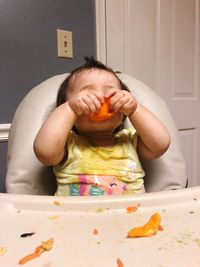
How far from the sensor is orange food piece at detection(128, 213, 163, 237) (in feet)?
1.42

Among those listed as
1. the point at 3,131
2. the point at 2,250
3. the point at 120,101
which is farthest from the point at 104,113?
the point at 3,131

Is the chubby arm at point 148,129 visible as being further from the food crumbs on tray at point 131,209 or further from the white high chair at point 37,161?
the food crumbs on tray at point 131,209

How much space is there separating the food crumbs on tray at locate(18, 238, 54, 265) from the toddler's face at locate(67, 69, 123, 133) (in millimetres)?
369

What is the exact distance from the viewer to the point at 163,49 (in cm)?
161

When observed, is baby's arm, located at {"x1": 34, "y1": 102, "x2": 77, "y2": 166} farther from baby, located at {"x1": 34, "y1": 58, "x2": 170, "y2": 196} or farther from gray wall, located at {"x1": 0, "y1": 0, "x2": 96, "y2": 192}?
gray wall, located at {"x1": 0, "y1": 0, "x2": 96, "y2": 192}

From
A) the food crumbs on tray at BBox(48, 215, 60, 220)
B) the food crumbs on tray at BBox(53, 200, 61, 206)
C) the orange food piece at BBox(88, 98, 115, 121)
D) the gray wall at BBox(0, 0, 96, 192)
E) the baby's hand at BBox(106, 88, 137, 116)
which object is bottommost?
the food crumbs on tray at BBox(48, 215, 60, 220)

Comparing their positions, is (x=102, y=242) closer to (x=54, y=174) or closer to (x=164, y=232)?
(x=164, y=232)

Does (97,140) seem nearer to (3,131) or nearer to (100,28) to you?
(3,131)

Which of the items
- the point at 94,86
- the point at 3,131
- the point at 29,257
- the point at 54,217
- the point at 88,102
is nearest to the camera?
the point at 29,257

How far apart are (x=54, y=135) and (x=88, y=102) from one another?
0.38 ft

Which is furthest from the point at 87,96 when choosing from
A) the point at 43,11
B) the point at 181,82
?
the point at 181,82

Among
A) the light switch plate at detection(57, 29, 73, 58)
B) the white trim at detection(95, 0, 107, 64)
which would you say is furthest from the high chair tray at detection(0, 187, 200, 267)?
the white trim at detection(95, 0, 107, 64)

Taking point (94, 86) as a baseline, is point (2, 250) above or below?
below

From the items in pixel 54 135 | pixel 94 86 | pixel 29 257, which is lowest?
pixel 29 257
